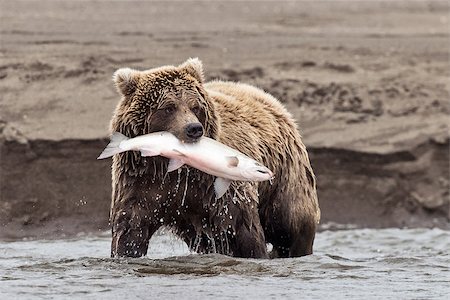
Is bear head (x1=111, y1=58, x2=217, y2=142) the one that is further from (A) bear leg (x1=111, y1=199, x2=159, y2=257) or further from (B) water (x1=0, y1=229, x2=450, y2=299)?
(B) water (x1=0, y1=229, x2=450, y2=299)

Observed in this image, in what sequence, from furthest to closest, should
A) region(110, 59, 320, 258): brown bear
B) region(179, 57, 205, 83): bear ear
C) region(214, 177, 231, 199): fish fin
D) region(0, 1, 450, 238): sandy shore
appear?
region(0, 1, 450, 238): sandy shore < region(179, 57, 205, 83): bear ear < region(110, 59, 320, 258): brown bear < region(214, 177, 231, 199): fish fin

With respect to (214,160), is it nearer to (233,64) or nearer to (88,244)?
(88,244)

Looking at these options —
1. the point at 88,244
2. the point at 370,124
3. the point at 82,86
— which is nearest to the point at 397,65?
the point at 370,124

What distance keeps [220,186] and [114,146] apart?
0.73 m

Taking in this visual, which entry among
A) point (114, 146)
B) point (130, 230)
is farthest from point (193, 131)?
point (130, 230)

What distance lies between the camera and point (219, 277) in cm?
848

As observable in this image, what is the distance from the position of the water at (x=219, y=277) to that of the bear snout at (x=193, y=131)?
37.6 inches

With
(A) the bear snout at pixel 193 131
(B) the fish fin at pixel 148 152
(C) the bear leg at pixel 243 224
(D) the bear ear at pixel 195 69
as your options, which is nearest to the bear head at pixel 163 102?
(D) the bear ear at pixel 195 69

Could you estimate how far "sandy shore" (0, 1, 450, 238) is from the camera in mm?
12484

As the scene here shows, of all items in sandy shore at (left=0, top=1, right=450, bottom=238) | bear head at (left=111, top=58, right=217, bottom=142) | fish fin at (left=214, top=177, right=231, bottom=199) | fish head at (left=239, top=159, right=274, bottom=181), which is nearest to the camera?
fish head at (left=239, top=159, right=274, bottom=181)

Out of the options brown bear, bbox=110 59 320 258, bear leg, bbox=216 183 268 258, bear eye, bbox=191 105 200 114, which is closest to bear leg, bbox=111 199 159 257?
brown bear, bbox=110 59 320 258

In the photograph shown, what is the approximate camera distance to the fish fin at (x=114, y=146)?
8125mm

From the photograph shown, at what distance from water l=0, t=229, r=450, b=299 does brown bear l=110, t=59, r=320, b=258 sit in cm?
17

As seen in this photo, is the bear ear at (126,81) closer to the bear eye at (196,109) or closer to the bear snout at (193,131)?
the bear eye at (196,109)
